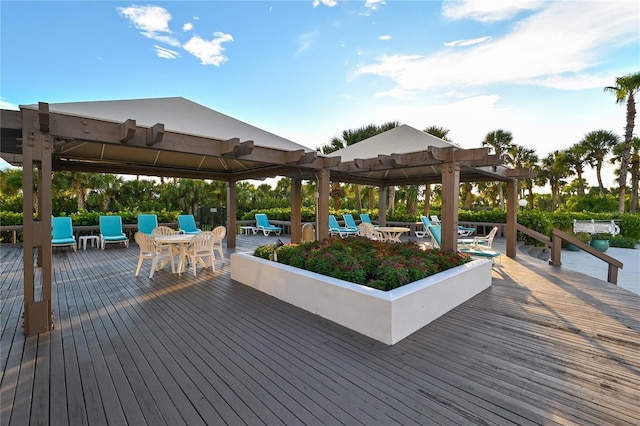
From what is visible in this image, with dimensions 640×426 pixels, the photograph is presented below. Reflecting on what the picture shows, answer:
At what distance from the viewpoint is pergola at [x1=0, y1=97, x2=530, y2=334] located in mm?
3082

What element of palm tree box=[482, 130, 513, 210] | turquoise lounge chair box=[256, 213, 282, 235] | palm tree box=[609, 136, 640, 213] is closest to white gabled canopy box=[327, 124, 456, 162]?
turquoise lounge chair box=[256, 213, 282, 235]

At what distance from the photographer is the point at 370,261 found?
4004 millimetres

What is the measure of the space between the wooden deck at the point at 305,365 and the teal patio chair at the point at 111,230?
4.98 metres

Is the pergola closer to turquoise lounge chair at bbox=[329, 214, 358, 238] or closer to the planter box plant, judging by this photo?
the planter box plant

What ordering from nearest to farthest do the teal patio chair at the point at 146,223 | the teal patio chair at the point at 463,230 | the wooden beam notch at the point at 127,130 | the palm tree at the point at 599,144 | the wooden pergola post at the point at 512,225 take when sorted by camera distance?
1. the wooden beam notch at the point at 127,130
2. the wooden pergola post at the point at 512,225
3. the teal patio chair at the point at 146,223
4. the teal patio chair at the point at 463,230
5. the palm tree at the point at 599,144

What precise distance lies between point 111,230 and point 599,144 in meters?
31.1

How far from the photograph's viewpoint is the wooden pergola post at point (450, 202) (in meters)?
5.29

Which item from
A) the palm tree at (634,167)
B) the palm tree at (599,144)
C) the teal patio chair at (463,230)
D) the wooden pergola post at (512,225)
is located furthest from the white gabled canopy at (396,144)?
the palm tree at (599,144)

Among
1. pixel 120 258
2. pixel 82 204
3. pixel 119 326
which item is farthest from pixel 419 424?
pixel 82 204

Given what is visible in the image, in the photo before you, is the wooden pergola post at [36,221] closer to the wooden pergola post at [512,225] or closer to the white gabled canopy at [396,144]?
the white gabled canopy at [396,144]

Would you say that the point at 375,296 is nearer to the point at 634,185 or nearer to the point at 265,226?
the point at 265,226

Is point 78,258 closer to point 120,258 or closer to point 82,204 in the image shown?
point 120,258

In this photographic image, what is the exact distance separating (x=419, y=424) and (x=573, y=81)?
10123 mm

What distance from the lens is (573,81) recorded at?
7.98 m
